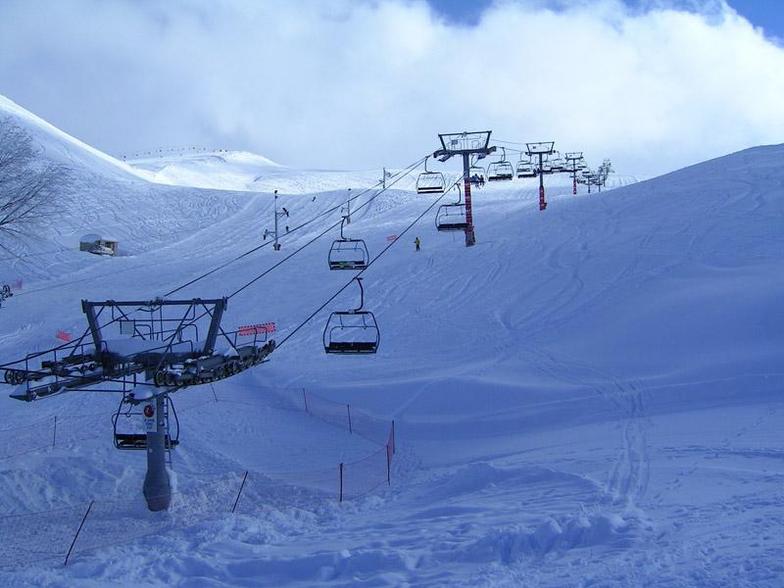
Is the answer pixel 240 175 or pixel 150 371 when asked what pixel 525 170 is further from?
pixel 240 175

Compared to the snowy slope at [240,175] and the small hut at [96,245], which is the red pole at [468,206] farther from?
the snowy slope at [240,175]

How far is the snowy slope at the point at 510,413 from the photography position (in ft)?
28.7

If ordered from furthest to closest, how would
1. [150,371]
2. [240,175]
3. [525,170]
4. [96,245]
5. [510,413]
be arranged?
1. [240,175]
2. [96,245]
3. [525,170]
4. [510,413]
5. [150,371]

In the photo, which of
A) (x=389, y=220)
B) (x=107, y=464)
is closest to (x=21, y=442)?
(x=107, y=464)

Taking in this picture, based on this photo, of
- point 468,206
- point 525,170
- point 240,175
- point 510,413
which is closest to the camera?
point 510,413

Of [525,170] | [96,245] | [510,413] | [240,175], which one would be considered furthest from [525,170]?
[240,175]

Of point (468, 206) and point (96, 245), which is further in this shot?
point (96, 245)

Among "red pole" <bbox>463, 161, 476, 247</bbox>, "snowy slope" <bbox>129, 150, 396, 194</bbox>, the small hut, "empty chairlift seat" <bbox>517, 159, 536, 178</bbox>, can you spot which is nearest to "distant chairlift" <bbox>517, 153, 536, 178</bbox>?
"empty chairlift seat" <bbox>517, 159, 536, 178</bbox>

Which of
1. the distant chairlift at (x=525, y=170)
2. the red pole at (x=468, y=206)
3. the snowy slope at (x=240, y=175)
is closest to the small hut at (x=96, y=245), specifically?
the red pole at (x=468, y=206)

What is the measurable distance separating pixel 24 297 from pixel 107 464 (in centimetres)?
2282

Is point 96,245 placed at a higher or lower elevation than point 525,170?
lower

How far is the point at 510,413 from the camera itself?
55.4ft

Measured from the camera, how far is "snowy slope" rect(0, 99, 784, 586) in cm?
874

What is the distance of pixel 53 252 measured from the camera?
45406 millimetres
